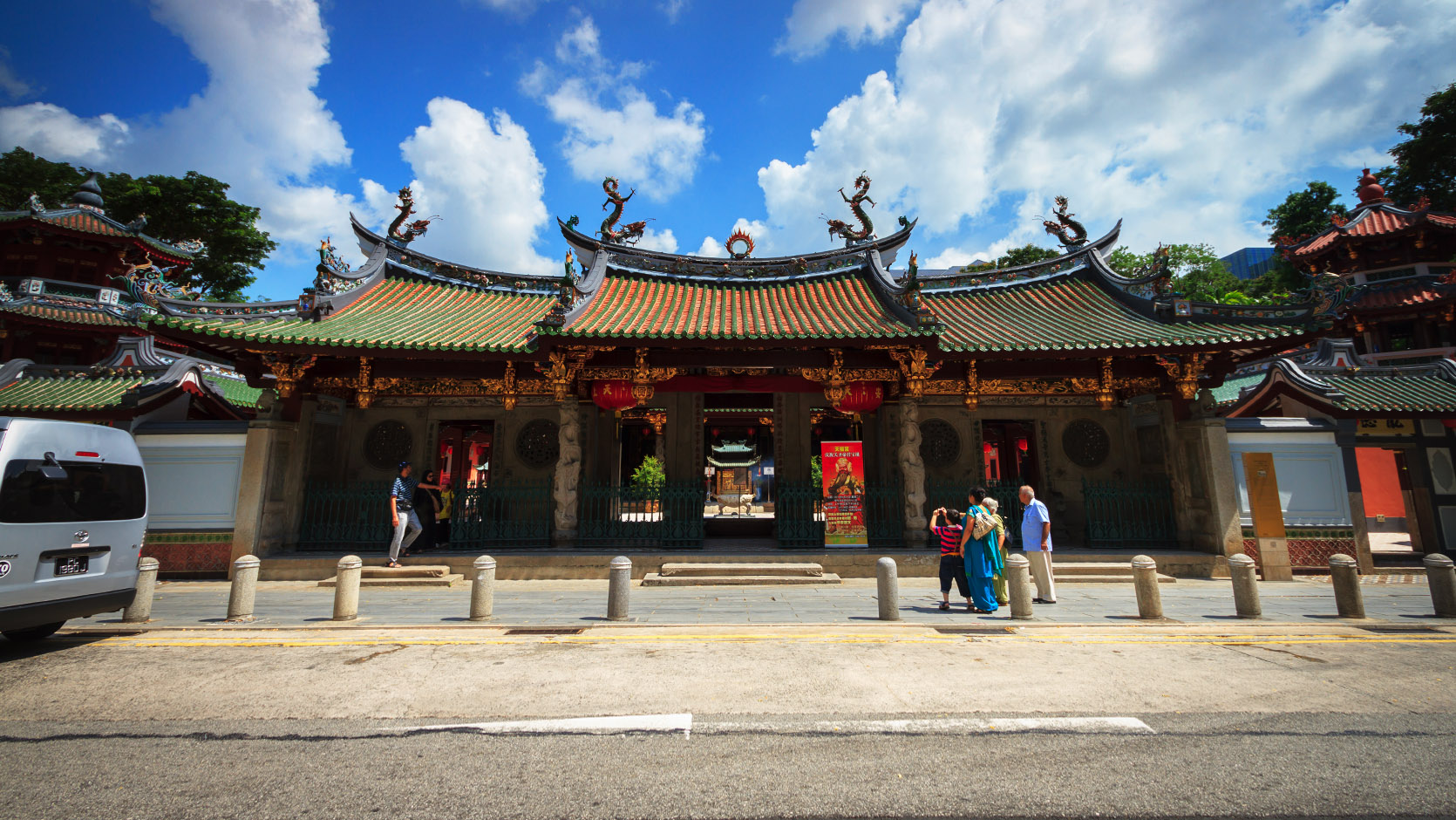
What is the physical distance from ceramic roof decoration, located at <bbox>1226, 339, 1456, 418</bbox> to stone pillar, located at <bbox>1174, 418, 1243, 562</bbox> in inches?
92.3

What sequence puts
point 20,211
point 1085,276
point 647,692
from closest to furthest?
point 647,692, point 1085,276, point 20,211

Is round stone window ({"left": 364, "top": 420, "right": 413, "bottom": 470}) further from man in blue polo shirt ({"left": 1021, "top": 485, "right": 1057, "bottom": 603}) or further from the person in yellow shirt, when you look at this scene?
man in blue polo shirt ({"left": 1021, "top": 485, "right": 1057, "bottom": 603})

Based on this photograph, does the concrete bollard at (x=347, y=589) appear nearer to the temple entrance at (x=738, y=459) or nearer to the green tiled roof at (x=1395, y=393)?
the temple entrance at (x=738, y=459)

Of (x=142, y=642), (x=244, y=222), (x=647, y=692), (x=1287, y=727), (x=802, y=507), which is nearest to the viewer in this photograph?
(x=1287, y=727)

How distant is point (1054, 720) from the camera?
401 cm

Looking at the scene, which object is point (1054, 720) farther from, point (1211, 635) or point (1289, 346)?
point (1289, 346)

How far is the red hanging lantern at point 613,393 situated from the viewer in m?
11.5

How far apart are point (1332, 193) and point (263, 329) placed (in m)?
46.1

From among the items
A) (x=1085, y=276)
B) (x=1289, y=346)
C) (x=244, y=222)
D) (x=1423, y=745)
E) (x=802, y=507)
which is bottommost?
(x=1423, y=745)

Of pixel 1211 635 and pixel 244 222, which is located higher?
pixel 244 222

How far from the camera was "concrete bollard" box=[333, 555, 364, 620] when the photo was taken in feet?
23.0

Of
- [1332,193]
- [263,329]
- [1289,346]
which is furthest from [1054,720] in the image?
[1332,193]

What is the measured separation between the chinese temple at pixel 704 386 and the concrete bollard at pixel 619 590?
157 inches

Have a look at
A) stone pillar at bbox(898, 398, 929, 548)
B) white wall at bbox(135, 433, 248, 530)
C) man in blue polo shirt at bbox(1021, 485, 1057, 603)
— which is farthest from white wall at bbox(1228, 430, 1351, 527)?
white wall at bbox(135, 433, 248, 530)
